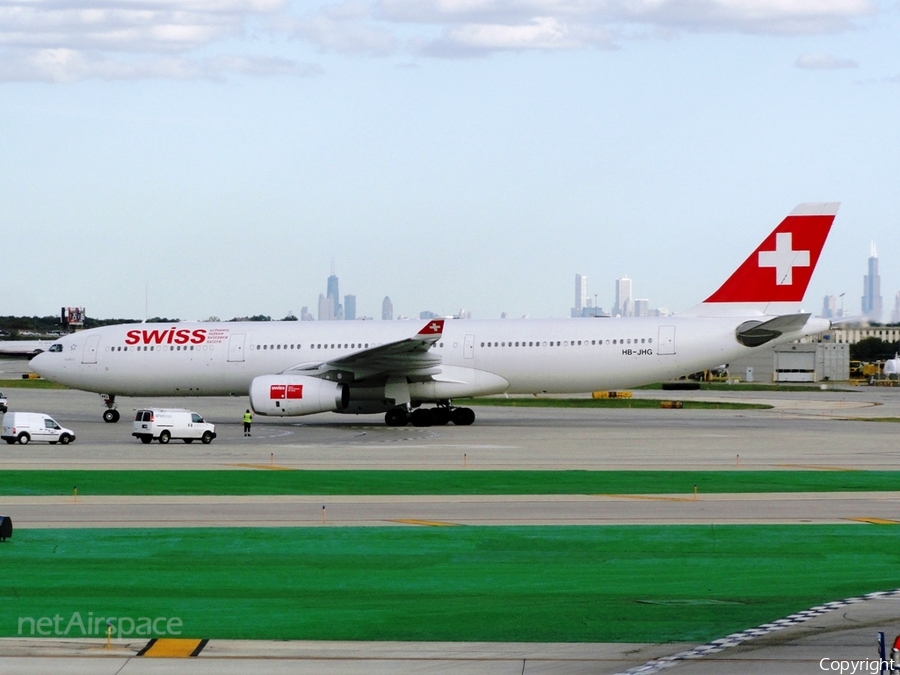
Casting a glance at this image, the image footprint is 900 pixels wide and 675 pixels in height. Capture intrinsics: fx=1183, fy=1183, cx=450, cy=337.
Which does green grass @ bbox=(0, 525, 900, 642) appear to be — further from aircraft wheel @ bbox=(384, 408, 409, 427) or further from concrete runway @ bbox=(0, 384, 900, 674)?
aircraft wheel @ bbox=(384, 408, 409, 427)

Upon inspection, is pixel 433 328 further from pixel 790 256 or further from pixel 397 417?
pixel 790 256

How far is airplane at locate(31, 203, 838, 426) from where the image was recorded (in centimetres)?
3866

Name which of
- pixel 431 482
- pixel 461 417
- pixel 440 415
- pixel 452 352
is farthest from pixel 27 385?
pixel 431 482

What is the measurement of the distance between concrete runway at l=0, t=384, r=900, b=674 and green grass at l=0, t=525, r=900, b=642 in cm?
74

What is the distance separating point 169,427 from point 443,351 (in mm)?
10005

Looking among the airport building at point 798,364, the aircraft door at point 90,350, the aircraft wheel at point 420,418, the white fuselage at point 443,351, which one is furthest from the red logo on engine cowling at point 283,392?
the airport building at point 798,364

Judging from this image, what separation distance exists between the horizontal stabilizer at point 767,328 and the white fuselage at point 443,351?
0.34 meters

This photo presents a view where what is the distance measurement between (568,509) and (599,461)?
880 centimetres

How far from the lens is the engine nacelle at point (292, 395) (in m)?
37.4

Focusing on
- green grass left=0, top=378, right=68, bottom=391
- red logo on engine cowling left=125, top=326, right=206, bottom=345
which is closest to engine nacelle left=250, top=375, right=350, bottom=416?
red logo on engine cowling left=125, top=326, right=206, bottom=345

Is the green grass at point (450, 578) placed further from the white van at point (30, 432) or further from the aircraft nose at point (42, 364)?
the aircraft nose at point (42, 364)

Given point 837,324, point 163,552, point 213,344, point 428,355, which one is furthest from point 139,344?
point 163,552

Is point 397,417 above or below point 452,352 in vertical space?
below

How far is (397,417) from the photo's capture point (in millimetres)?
40875
